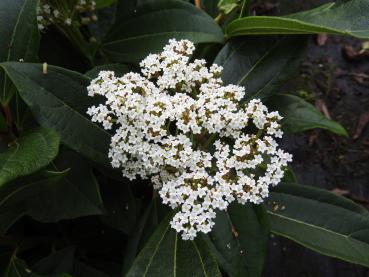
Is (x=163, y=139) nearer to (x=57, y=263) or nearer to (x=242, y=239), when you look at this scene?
(x=242, y=239)

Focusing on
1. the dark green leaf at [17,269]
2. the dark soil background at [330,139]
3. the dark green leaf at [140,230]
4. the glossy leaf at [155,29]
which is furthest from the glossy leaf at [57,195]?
the dark soil background at [330,139]

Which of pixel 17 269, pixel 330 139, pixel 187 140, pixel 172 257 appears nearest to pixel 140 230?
pixel 172 257

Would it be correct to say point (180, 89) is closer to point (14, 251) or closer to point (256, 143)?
point (256, 143)

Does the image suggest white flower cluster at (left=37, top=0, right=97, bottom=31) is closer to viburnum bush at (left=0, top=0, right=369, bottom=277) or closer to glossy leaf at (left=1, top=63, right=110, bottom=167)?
viburnum bush at (left=0, top=0, right=369, bottom=277)

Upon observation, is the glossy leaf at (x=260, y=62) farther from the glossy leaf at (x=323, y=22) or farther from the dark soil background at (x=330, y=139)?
the dark soil background at (x=330, y=139)

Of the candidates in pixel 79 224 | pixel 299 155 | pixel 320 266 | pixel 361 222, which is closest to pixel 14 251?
pixel 79 224
